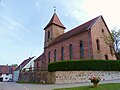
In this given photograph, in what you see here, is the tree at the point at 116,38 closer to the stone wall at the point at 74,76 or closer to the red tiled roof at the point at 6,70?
the stone wall at the point at 74,76

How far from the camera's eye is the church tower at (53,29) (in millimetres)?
43781

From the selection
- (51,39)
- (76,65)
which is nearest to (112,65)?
(76,65)

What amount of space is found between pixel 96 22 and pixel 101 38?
3368 millimetres

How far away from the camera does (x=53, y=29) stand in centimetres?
4375

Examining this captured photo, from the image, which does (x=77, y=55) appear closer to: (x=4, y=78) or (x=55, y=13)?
(x=55, y=13)

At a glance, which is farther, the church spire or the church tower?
the church spire

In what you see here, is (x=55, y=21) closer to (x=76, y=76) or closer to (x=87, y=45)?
(x=87, y=45)

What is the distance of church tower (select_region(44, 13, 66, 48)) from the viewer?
4378cm

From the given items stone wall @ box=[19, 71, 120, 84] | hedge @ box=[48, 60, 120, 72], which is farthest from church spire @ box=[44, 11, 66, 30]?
hedge @ box=[48, 60, 120, 72]

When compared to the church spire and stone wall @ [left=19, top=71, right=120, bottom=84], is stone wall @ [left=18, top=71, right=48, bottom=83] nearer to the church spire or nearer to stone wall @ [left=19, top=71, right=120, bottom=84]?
stone wall @ [left=19, top=71, right=120, bottom=84]

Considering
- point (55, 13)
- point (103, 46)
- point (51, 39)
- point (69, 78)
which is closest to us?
point (69, 78)

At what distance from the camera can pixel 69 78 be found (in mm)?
22344

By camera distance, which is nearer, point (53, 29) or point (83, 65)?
point (83, 65)

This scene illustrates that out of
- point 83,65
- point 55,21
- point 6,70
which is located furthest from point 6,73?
point 83,65
